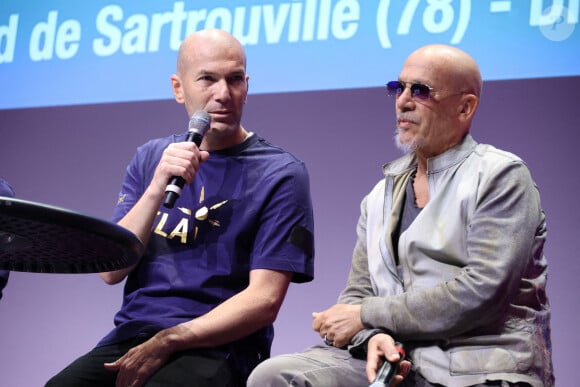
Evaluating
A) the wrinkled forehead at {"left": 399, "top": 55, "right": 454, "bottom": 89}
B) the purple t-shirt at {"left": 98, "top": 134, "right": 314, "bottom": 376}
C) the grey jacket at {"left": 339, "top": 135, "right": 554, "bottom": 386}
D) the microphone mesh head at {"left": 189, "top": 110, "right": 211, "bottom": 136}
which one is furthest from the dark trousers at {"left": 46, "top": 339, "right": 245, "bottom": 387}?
the wrinkled forehead at {"left": 399, "top": 55, "right": 454, "bottom": 89}

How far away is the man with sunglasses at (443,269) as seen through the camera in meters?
1.97

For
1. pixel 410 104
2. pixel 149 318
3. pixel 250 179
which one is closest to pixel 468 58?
pixel 410 104

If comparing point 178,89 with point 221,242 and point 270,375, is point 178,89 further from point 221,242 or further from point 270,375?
point 270,375

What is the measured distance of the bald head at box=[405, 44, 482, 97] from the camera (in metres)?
→ 2.30

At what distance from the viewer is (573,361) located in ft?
9.45

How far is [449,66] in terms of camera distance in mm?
2307

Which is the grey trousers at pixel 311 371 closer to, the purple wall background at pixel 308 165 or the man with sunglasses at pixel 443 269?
the man with sunglasses at pixel 443 269

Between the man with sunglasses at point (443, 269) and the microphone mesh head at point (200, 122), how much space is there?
20.7 inches

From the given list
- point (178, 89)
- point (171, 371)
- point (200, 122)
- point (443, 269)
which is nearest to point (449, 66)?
point (443, 269)

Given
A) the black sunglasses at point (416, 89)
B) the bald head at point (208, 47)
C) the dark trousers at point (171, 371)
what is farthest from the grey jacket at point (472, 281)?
the bald head at point (208, 47)

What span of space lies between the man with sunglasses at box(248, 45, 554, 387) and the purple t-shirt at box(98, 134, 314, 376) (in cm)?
21

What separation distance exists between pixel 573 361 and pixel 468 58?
121 cm

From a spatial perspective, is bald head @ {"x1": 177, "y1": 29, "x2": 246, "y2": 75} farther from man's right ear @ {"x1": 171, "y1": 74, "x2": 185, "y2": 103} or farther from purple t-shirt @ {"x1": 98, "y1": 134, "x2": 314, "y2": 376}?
purple t-shirt @ {"x1": 98, "y1": 134, "x2": 314, "y2": 376}

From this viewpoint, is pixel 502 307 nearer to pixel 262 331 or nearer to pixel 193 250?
pixel 262 331
